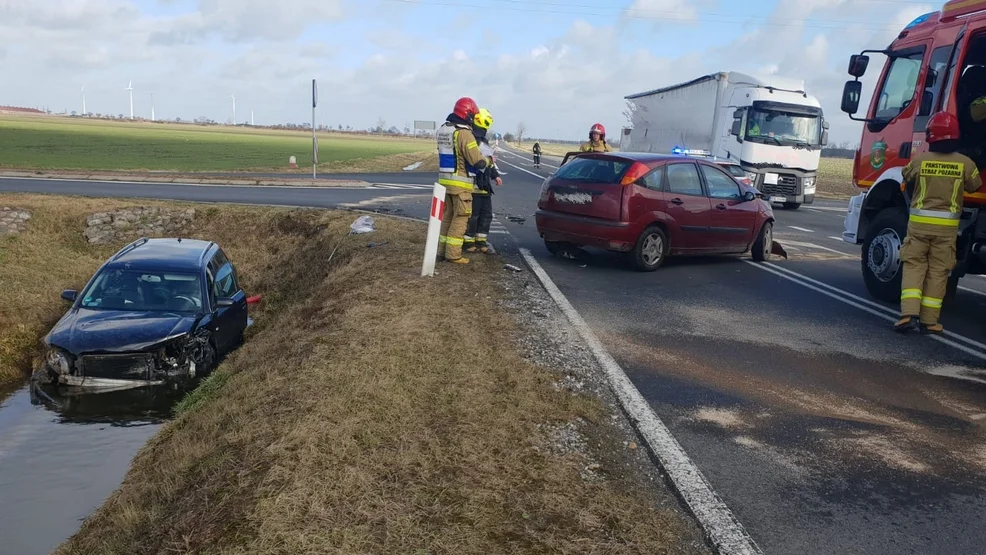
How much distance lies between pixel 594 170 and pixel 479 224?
1.77 meters

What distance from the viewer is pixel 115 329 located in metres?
7.96

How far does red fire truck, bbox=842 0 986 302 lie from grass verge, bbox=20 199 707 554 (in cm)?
497

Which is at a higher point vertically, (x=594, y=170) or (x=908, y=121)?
(x=908, y=121)

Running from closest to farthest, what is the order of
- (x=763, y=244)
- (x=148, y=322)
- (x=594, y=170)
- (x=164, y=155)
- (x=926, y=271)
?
(x=926, y=271)
(x=148, y=322)
(x=594, y=170)
(x=763, y=244)
(x=164, y=155)

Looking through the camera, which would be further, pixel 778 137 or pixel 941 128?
pixel 778 137

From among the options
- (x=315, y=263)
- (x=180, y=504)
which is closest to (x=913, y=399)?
(x=180, y=504)

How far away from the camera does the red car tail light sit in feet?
31.6

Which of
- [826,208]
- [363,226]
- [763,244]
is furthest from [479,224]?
[826,208]

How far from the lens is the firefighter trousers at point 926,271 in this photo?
7.32 meters

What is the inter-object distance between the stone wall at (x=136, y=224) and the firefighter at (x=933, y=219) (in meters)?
14.5

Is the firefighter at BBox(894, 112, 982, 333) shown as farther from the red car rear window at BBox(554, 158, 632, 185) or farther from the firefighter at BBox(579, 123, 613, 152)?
the firefighter at BBox(579, 123, 613, 152)

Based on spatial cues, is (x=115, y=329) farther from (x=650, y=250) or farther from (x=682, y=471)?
(x=650, y=250)

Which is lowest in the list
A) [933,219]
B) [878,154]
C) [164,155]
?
[164,155]

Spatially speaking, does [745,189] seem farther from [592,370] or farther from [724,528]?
[724,528]
